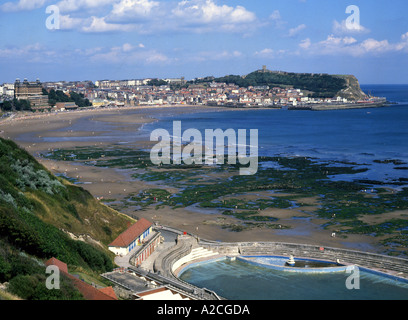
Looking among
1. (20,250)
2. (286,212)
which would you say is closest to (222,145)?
(286,212)

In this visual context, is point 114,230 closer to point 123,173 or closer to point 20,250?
point 20,250

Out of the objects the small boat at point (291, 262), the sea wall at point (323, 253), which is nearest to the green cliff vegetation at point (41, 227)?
the sea wall at point (323, 253)

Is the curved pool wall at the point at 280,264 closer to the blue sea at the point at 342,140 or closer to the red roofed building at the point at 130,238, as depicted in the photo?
the red roofed building at the point at 130,238

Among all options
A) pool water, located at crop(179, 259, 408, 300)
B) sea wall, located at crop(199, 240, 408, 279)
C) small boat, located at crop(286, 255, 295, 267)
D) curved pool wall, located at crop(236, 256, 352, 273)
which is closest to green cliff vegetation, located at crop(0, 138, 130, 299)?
pool water, located at crop(179, 259, 408, 300)

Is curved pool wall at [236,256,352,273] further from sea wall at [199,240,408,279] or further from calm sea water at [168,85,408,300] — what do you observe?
sea wall at [199,240,408,279]

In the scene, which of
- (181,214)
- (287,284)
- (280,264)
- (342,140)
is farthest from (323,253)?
(342,140)

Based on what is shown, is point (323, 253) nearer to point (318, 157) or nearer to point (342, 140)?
point (318, 157)
